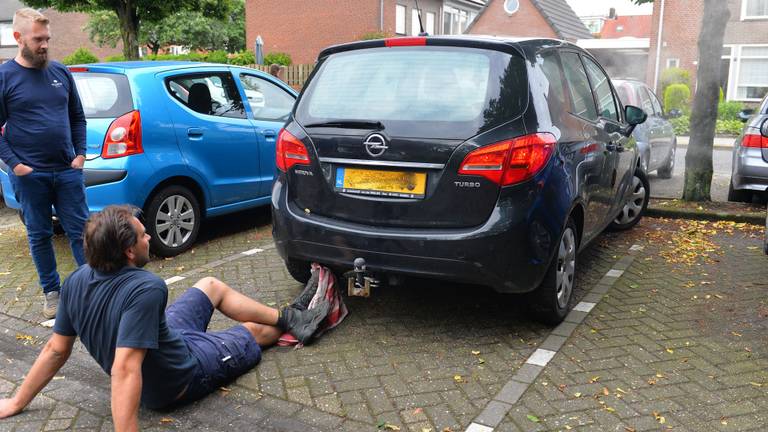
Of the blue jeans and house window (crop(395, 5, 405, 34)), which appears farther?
house window (crop(395, 5, 405, 34))

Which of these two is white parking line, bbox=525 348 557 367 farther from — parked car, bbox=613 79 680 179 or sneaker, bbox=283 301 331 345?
parked car, bbox=613 79 680 179

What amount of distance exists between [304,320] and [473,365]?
3.45 feet

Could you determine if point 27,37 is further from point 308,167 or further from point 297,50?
point 297,50

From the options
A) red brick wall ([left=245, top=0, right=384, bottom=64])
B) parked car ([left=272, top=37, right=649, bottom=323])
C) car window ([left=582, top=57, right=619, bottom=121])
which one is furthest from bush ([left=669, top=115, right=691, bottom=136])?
parked car ([left=272, top=37, right=649, bottom=323])

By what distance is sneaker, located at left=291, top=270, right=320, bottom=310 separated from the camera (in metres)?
4.14

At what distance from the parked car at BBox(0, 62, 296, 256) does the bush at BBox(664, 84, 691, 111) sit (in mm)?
20972

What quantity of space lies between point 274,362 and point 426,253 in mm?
1061

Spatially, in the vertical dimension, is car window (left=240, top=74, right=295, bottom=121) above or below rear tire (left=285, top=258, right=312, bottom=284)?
above

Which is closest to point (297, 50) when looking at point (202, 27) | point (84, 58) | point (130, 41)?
point (84, 58)

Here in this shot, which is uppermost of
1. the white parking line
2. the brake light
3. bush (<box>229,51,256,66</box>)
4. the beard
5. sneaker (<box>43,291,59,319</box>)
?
bush (<box>229,51,256,66</box>)

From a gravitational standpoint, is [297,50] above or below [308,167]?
above

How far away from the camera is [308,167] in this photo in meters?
4.12

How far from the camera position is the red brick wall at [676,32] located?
93.5 ft

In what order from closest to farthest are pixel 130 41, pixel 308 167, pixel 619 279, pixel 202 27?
pixel 308 167 < pixel 619 279 < pixel 130 41 < pixel 202 27
